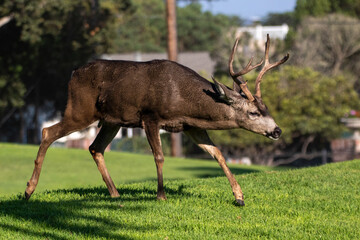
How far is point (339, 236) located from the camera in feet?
25.5

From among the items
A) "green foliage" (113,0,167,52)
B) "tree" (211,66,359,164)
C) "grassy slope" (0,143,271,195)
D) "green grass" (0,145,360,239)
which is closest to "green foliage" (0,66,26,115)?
"tree" (211,66,359,164)

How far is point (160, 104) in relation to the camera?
9523 mm

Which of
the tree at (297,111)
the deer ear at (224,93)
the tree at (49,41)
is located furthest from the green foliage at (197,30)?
the deer ear at (224,93)

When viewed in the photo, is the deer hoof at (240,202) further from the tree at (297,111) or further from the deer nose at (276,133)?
the tree at (297,111)

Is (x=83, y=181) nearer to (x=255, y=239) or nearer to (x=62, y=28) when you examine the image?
(x=255, y=239)

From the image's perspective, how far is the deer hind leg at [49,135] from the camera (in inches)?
400

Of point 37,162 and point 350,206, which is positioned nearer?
point 350,206

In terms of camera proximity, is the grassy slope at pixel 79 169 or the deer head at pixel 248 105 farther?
the grassy slope at pixel 79 169

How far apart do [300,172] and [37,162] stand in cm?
527

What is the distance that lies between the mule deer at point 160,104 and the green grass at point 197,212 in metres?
0.48

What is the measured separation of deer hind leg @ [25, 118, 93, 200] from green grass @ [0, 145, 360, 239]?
24 centimetres

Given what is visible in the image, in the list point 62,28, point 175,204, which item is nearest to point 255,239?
point 175,204

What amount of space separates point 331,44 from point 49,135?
44.4 m

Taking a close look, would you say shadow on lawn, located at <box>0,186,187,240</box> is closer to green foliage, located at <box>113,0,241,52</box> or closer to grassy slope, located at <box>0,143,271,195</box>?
grassy slope, located at <box>0,143,271,195</box>
